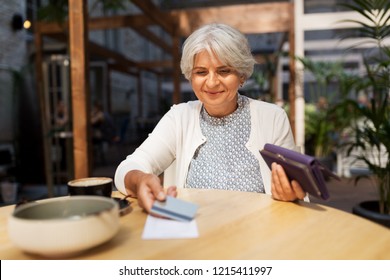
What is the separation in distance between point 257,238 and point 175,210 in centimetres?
20

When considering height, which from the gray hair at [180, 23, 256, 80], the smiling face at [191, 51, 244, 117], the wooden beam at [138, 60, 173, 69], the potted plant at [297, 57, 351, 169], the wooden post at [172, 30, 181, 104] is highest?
the wooden beam at [138, 60, 173, 69]

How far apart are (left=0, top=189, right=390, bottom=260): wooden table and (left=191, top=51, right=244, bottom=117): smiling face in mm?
569

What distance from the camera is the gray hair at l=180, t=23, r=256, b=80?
1301 millimetres

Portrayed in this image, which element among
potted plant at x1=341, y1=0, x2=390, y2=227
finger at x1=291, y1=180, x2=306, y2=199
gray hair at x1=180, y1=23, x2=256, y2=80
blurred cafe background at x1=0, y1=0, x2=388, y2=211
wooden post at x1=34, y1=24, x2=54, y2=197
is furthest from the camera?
blurred cafe background at x1=0, y1=0, x2=388, y2=211

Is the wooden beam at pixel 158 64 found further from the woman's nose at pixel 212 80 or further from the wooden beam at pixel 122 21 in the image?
the woman's nose at pixel 212 80

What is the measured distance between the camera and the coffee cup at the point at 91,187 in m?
0.89

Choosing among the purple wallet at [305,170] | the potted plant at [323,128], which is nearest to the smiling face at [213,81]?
the purple wallet at [305,170]

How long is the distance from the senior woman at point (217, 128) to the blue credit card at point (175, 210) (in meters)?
0.39


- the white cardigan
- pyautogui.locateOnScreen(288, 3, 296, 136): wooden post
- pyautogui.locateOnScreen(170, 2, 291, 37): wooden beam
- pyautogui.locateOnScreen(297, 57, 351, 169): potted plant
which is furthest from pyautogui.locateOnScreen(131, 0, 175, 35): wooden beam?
the white cardigan

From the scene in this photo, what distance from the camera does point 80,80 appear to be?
255 cm

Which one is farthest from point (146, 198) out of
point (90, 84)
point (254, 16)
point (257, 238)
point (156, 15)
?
point (90, 84)

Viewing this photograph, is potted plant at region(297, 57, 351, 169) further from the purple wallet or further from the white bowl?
the white bowl

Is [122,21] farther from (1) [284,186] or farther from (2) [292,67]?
(1) [284,186]
